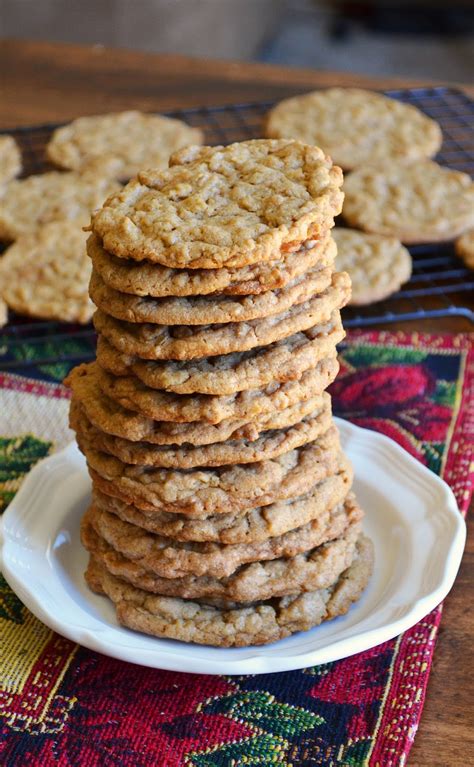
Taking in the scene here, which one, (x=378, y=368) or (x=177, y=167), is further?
(x=378, y=368)

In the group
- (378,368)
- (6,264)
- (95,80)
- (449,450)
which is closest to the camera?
(449,450)

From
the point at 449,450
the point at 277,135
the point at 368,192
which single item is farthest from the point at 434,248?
the point at 449,450

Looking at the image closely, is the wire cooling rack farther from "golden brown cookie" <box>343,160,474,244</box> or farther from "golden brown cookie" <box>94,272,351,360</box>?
"golden brown cookie" <box>94,272,351,360</box>

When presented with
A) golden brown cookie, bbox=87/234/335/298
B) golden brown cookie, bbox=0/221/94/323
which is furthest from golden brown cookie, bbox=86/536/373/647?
golden brown cookie, bbox=0/221/94/323

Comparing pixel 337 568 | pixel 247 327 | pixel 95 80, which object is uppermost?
pixel 247 327

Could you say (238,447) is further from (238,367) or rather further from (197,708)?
(197,708)

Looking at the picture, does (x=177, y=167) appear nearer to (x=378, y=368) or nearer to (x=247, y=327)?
(x=247, y=327)

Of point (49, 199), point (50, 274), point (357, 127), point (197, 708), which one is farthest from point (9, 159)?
point (197, 708)
